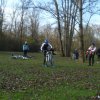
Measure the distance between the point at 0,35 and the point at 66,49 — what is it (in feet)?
68.4

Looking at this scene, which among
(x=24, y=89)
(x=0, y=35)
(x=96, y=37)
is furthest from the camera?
(x=96, y=37)

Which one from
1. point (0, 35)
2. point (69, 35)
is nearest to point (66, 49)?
point (69, 35)

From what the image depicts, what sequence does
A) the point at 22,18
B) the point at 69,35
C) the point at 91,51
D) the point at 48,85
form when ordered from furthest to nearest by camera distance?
the point at 22,18 → the point at 69,35 → the point at 91,51 → the point at 48,85

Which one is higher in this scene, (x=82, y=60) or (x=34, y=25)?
(x=34, y=25)

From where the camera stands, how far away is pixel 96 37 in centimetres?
12144

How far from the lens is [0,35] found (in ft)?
276

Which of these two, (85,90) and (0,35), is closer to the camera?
(85,90)

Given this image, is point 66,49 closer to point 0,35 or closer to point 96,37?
point 0,35

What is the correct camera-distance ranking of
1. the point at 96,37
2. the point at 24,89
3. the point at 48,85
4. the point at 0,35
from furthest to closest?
1. the point at 96,37
2. the point at 0,35
3. the point at 48,85
4. the point at 24,89

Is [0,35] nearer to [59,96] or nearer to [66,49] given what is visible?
[66,49]

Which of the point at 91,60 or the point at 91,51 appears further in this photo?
the point at 91,60

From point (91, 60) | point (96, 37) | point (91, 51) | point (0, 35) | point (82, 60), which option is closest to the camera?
point (91, 51)

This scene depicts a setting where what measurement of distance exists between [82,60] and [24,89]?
28.7m

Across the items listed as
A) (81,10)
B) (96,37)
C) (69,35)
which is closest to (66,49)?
(69,35)
